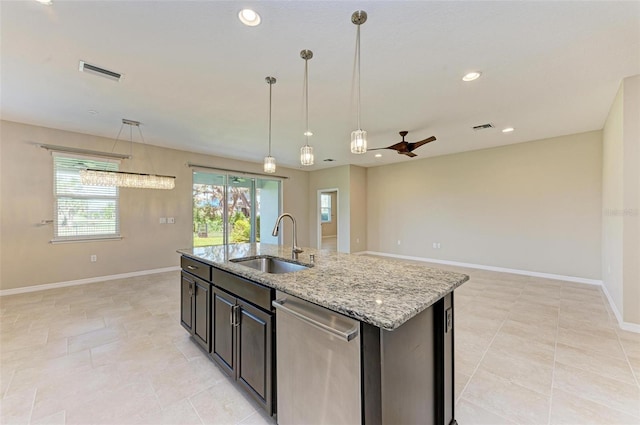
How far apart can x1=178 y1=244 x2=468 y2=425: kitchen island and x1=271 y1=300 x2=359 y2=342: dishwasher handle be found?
0.03m

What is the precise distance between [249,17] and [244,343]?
227 centimetres

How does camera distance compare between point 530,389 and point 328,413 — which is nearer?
point 328,413

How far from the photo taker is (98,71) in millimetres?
2574

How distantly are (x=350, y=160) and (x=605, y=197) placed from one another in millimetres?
4730

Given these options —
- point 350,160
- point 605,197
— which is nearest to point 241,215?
point 350,160

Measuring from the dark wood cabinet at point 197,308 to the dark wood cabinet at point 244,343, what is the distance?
11 cm

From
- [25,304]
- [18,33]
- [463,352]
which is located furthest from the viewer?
[25,304]

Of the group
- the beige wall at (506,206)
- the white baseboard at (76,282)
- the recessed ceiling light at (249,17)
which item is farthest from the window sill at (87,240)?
the beige wall at (506,206)

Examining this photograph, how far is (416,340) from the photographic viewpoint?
1.24 m

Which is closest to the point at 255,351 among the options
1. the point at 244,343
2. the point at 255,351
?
the point at 255,351

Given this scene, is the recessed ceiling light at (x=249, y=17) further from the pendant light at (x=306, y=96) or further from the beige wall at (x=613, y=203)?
the beige wall at (x=613, y=203)

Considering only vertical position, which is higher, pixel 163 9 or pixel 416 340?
pixel 163 9

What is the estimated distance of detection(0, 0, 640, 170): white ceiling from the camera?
1.85 meters

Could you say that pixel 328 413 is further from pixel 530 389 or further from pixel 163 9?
pixel 163 9
